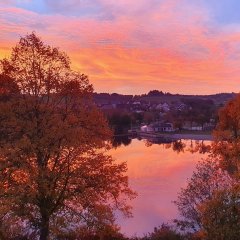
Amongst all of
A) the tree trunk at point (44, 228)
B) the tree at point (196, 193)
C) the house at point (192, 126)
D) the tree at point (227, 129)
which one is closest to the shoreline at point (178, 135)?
the house at point (192, 126)

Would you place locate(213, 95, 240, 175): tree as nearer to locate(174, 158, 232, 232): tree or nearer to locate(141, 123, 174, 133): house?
locate(174, 158, 232, 232): tree

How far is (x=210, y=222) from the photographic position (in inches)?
627

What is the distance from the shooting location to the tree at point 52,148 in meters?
23.4

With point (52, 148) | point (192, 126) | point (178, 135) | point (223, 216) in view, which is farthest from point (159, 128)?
point (223, 216)

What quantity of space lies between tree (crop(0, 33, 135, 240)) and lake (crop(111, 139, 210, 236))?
30.4 feet

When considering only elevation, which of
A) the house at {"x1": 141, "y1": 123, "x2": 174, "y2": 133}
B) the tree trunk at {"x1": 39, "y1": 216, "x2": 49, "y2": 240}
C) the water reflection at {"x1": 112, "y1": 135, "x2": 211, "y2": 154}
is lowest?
the water reflection at {"x1": 112, "y1": 135, "x2": 211, "y2": 154}

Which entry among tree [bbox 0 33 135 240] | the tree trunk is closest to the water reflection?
tree [bbox 0 33 135 240]

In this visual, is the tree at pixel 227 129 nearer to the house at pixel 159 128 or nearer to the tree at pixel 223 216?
the tree at pixel 223 216

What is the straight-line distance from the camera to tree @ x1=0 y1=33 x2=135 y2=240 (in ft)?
76.7

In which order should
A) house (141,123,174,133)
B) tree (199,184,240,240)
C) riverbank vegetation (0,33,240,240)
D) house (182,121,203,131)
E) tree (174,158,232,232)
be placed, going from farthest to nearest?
house (141,123,174,133) < house (182,121,203,131) < tree (174,158,232,232) < riverbank vegetation (0,33,240,240) < tree (199,184,240,240)

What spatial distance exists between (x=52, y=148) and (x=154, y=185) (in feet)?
101

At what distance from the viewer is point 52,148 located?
24438 millimetres

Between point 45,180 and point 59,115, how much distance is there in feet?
14.8

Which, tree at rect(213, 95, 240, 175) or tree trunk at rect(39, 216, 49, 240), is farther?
tree at rect(213, 95, 240, 175)
